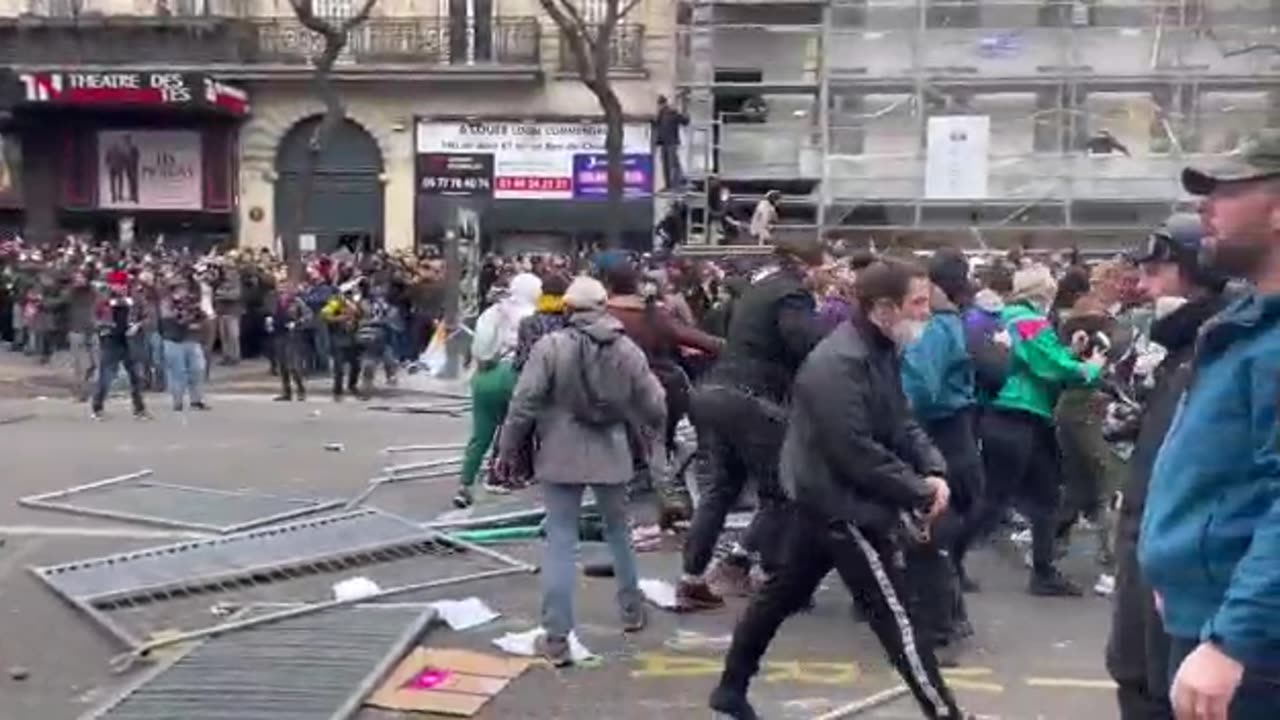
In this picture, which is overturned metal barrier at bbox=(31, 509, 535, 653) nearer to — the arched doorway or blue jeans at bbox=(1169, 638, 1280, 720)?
blue jeans at bbox=(1169, 638, 1280, 720)

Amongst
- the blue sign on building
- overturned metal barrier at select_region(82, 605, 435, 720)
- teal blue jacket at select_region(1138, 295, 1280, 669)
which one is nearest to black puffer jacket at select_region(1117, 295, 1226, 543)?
teal blue jacket at select_region(1138, 295, 1280, 669)

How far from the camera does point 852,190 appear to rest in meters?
26.0

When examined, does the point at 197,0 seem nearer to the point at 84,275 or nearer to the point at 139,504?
the point at 84,275

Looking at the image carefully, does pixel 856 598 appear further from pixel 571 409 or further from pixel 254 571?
Result: pixel 254 571

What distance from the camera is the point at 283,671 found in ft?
23.7

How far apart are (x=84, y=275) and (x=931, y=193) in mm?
11822

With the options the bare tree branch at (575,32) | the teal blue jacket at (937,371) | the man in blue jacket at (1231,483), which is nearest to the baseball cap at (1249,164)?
the man in blue jacket at (1231,483)

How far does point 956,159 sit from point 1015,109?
1256 millimetres

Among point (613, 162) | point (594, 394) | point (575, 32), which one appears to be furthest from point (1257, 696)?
point (613, 162)

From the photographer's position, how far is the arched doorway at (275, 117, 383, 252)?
114 ft

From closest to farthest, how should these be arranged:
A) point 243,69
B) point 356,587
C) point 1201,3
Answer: point 356,587 < point 1201,3 < point 243,69

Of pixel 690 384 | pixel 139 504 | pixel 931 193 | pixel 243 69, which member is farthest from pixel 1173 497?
pixel 243 69

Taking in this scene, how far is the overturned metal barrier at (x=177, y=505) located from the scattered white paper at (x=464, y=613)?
2.54 meters

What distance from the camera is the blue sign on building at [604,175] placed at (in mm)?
33156
